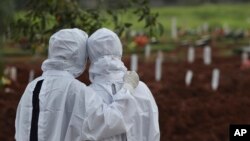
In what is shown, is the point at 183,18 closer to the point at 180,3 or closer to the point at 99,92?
the point at 180,3

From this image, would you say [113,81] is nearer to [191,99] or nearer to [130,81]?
[130,81]

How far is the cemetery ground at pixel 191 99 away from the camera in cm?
824

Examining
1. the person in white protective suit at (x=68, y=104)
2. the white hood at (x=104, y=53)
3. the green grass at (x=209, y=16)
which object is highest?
the white hood at (x=104, y=53)

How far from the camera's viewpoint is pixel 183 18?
85.4ft

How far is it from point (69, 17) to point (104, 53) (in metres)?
1.82

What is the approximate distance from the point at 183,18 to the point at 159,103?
55.7 feet

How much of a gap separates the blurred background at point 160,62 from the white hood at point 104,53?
152cm

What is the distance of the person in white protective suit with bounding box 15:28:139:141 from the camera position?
3928 millimetres

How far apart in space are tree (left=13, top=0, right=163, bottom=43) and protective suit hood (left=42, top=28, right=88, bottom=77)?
1.52m

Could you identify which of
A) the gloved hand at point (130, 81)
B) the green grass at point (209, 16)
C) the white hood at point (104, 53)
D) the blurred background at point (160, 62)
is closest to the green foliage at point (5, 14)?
the blurred background at point (160, 62)

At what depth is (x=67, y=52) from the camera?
4.03 meters

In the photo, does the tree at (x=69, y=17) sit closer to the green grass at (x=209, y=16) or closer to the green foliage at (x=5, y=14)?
the green foliage at (x=5, y=14)

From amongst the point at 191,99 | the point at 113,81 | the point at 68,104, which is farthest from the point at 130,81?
the point at 191,99

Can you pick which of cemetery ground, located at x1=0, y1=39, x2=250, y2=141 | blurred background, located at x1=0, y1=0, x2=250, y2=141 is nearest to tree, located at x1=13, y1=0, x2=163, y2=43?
blurred background, located at x1=0, y1=0, x2=250, y2=141
